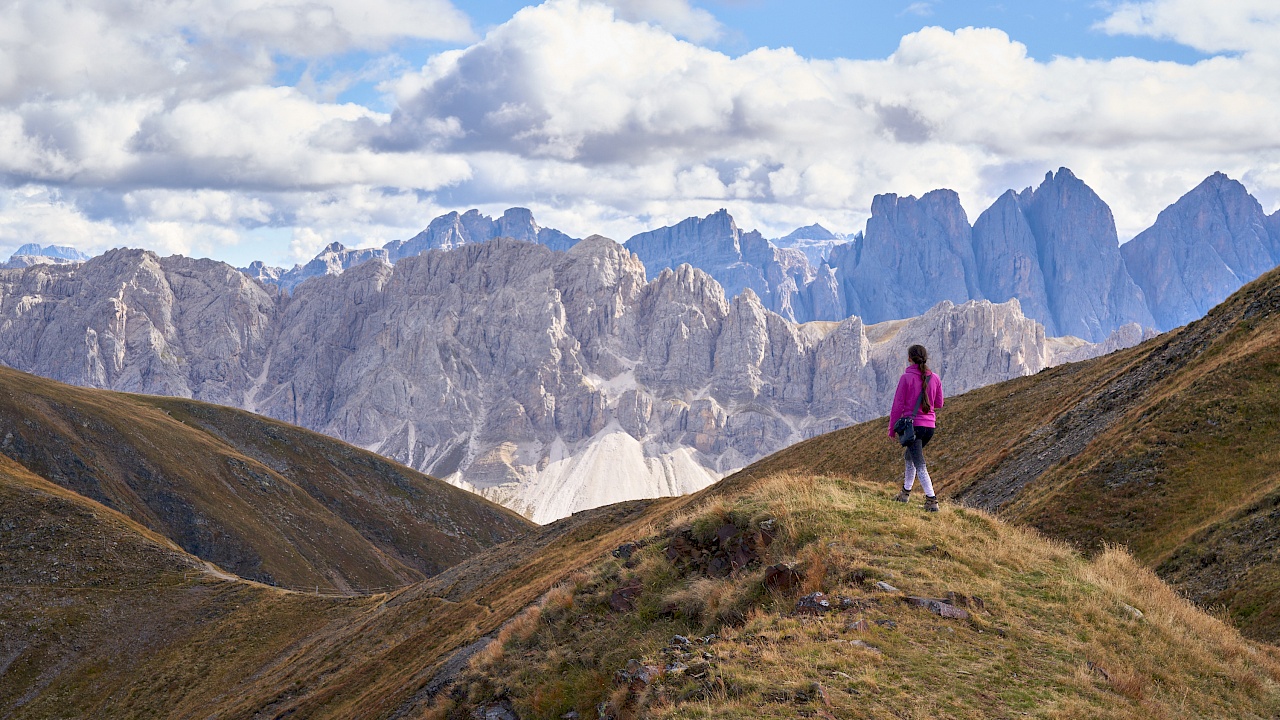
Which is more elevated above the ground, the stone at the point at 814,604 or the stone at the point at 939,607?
the stone at the point at 814,604

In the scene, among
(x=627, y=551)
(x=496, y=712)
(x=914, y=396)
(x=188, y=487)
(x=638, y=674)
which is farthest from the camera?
(x=188, y=487)

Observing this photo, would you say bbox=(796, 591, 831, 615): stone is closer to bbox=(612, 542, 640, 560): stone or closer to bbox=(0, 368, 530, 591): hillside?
bbox=(612, 542, 640, 560): stone

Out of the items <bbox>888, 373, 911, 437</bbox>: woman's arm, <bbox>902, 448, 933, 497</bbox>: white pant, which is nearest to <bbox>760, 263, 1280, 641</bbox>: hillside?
<bbox>902, 448, 933, 497</bbox>: white pant

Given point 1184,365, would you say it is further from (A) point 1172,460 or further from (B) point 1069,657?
(B) point 1069,657

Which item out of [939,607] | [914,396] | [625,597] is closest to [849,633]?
[939,607]

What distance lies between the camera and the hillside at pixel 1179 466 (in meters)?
24.7

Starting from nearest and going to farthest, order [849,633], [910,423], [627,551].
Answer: [849,633] → [910,423] → [627,551]

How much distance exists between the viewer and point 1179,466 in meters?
31.5

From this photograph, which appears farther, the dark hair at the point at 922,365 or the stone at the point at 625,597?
the dark hair at the point at 922,365

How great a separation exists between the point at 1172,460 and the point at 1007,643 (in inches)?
851

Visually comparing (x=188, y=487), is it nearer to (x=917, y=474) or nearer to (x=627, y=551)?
(x=627, y=551)

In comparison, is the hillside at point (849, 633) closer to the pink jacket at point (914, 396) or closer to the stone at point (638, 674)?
the stone at point (638, 674)

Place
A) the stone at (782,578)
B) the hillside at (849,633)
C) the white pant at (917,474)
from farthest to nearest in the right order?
the white pant at (917,474)
the stone at (782,578)
the hillside at (849,633)

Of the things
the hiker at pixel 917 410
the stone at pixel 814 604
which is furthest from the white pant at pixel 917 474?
the stone at pixel 814 604
